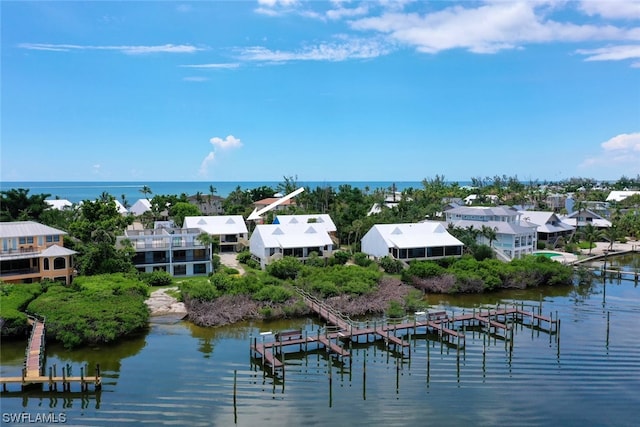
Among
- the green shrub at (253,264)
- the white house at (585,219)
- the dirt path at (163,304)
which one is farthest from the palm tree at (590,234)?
the dirt path at (163,304)

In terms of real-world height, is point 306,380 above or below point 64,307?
below

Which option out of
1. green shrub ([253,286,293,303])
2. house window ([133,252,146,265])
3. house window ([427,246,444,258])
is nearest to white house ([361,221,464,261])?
house window ([427,246,444,258])

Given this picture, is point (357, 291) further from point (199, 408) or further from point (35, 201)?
point (35, 201)

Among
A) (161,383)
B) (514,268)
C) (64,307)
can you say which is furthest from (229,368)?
(514,268)

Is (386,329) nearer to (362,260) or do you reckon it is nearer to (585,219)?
(362,260)

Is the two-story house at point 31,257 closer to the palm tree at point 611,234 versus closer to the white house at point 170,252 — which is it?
the white house at point 170,252

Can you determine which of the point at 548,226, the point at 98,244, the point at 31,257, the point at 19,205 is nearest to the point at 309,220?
the point at 98,244

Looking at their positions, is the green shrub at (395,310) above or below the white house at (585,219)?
below

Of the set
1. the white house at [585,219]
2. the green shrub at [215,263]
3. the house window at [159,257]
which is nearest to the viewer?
the house window at [159,257]
